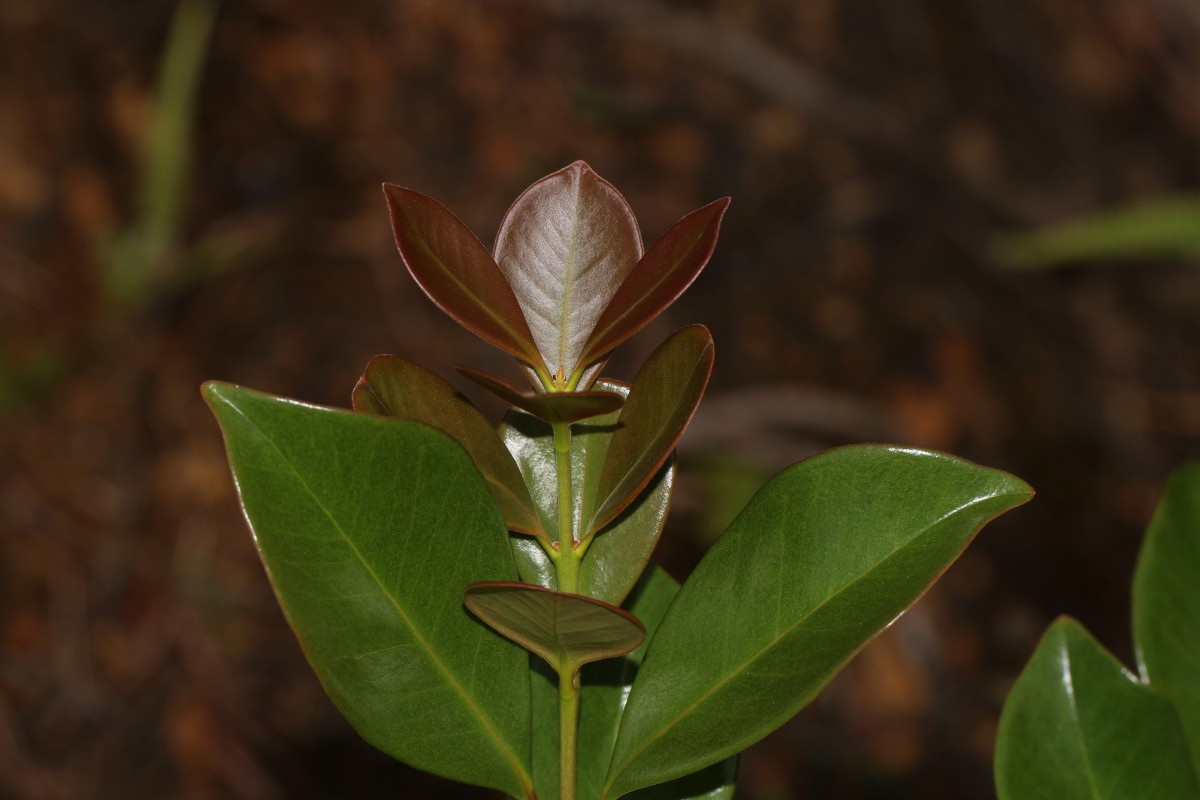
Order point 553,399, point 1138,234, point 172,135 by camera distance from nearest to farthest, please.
Result: point 553,399 → point 1138,234 → point 172,135

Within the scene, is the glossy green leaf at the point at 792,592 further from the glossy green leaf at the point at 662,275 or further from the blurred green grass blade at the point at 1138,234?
the blurred green grass blade at the point at 1138,234

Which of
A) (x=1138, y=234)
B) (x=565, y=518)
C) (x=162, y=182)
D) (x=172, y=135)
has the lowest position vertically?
(x=565, y=518)

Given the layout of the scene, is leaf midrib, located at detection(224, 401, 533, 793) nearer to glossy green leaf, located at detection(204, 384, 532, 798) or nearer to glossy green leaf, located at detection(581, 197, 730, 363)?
glossy green leaf, located at detection(204, 384, 532, 798)

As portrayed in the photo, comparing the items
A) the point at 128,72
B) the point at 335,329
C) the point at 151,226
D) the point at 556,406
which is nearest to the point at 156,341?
the point at 151,226

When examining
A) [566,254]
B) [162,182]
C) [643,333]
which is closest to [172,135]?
[162,182]

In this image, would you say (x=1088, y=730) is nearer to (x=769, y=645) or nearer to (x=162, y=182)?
(x=769, y=645)

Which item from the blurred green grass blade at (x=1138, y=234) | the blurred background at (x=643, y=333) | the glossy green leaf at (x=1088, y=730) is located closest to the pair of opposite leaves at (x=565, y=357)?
the glossy green leaf at (x=1088, y=730)
